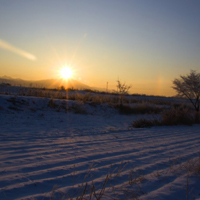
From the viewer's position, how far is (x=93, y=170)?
14.4ft

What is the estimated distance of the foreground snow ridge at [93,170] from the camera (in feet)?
11.0

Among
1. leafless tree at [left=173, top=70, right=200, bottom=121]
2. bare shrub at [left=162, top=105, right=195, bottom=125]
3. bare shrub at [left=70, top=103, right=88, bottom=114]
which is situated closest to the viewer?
bare shrub at [left=162, top=105, right=195, bottom=125]

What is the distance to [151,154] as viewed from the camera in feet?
19.6

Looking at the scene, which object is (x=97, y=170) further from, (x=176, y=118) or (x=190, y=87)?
(x=190, y=87)

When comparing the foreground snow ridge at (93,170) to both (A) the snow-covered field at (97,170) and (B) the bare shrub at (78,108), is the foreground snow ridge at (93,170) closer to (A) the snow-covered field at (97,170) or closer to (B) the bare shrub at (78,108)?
(A) the snow-covered field at (97,170)

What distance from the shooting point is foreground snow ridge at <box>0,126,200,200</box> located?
334 centimetres

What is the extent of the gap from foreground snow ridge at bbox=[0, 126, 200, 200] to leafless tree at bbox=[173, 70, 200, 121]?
55.3 feet

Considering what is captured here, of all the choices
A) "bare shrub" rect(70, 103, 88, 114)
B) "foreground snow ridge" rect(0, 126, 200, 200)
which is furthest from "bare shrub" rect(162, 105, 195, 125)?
"foreground snow ridge" rect(0, 126, 200, 200)

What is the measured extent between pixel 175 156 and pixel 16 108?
1097cm

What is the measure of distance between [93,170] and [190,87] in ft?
67.2

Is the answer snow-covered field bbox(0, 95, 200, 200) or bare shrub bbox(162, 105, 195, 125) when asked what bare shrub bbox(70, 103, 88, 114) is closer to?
bare shrub bbox(162, 105, 195, 125)

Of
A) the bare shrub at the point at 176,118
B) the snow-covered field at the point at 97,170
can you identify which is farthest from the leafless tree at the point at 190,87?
the snow-covered field at the point at 97,170

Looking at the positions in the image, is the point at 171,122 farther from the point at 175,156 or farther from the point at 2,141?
the point at 2,141

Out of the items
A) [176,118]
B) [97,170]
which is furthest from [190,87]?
[97,170]
